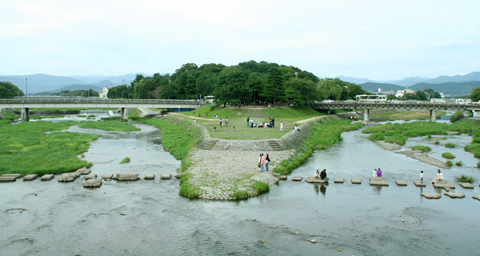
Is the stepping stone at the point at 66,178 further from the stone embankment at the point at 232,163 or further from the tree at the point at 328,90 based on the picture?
the tree at the point at 328,90

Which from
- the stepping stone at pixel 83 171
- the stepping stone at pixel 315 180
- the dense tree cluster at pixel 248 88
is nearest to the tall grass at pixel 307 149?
the stepping stone at pixel 315 180

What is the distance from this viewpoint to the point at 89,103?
287 feet

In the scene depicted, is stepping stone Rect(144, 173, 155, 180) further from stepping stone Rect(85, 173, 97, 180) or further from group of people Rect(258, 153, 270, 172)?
group of people Rect(258, 153, 270, 172)

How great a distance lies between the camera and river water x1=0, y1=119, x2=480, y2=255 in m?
16.6

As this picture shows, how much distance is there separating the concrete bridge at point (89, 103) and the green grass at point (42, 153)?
3357 cm

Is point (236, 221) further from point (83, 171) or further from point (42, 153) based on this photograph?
point (42, 153)

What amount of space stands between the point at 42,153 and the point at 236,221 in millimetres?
27287

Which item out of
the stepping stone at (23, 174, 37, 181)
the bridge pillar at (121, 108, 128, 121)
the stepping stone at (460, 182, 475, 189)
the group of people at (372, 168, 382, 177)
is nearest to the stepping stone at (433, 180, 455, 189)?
the stepping stone at (460, 182, 475, 189)

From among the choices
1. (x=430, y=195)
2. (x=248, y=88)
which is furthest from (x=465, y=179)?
(x=248, y=88)

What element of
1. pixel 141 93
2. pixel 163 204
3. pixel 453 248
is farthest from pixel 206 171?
pixel 141 93

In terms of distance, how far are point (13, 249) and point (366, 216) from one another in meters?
18.8

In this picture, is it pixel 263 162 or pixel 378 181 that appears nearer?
pixel 378 181

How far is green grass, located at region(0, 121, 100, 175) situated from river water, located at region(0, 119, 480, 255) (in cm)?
362

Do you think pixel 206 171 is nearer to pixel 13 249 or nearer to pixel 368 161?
pixel 13 249
